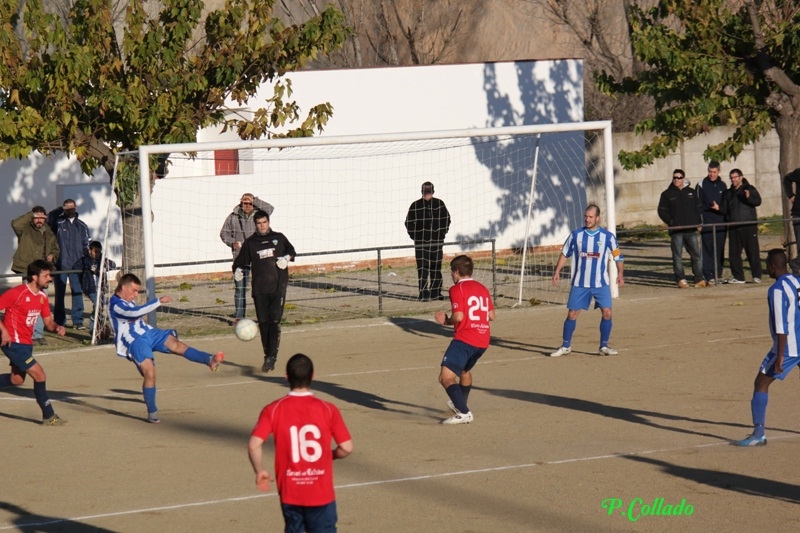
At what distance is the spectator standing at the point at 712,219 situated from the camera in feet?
67.1

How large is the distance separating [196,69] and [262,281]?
4.59 m

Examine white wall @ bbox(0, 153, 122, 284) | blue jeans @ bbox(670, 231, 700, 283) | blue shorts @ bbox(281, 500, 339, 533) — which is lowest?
blue shorts @ bbox(281, 500, 339, 533)

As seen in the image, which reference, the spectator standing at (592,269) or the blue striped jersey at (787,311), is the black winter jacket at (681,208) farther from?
the blue striped jersey at (787,311)

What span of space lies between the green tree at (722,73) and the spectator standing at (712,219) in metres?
0.76

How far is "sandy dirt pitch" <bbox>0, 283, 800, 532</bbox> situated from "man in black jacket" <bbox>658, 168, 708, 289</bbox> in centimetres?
307

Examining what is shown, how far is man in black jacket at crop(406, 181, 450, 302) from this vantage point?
779 inches

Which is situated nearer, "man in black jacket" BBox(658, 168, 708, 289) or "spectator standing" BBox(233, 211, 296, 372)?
"spectator standing" BBox(233, 211, 296, 372)

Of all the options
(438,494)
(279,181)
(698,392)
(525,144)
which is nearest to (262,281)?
(698,392)

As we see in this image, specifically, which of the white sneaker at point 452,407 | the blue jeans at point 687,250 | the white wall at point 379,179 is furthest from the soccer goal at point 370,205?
the white sneaker at point 452,407

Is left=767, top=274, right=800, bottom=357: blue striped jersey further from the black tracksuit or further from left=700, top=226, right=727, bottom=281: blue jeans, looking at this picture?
left=700, top=226, right=727, bottom=281: blue jeans

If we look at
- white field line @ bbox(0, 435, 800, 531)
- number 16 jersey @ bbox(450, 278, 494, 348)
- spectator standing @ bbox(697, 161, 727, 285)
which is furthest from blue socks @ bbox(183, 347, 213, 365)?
spectator standing @ bbox(697, 161, 727, 285)

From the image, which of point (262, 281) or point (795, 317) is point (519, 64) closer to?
point (262, 281)

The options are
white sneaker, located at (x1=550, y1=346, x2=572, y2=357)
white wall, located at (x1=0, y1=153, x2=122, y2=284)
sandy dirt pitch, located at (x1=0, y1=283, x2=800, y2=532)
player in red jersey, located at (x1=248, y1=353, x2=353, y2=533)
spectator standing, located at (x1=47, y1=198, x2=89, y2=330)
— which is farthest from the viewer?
white wall, located at (x1=0, y1=153, x2=122, y2=284)

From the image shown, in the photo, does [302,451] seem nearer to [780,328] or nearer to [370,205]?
[780,328]
